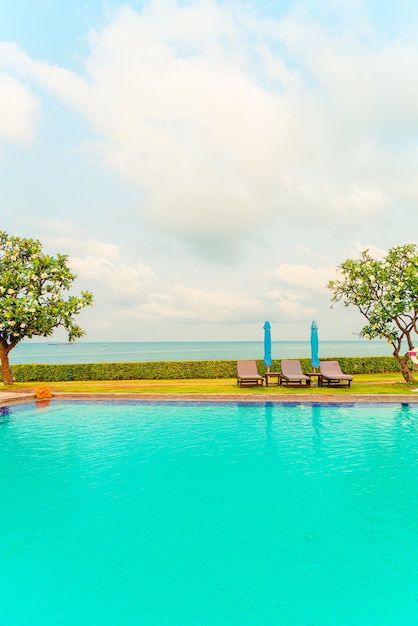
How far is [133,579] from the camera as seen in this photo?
207 inches

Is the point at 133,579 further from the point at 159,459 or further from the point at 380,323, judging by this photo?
the point at 380,323

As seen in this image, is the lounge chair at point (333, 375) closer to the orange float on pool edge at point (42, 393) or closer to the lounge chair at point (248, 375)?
the lounge chair at point (248, 375)

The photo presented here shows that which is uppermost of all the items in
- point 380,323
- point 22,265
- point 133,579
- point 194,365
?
point 22,265

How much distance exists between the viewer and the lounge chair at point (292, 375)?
64.3 feet

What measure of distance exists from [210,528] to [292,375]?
1445cm

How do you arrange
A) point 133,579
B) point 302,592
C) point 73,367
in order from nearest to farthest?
point 302,592
point 133,579
point 73,367

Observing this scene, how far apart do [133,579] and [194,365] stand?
826 inches

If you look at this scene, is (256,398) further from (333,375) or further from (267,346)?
(333,375)

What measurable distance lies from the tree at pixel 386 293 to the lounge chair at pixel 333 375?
2.35m

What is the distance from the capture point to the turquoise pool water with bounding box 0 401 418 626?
15.4 ft

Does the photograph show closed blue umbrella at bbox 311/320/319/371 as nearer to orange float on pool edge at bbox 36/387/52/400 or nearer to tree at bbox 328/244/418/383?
tree at bbox 328/244/418/383

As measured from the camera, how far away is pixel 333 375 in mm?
19953

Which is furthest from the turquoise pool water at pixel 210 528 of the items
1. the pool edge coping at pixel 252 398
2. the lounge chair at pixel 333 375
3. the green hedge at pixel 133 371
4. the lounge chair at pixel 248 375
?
the green hedge at pixel 133 371

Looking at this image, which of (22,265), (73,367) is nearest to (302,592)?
(22,265)
